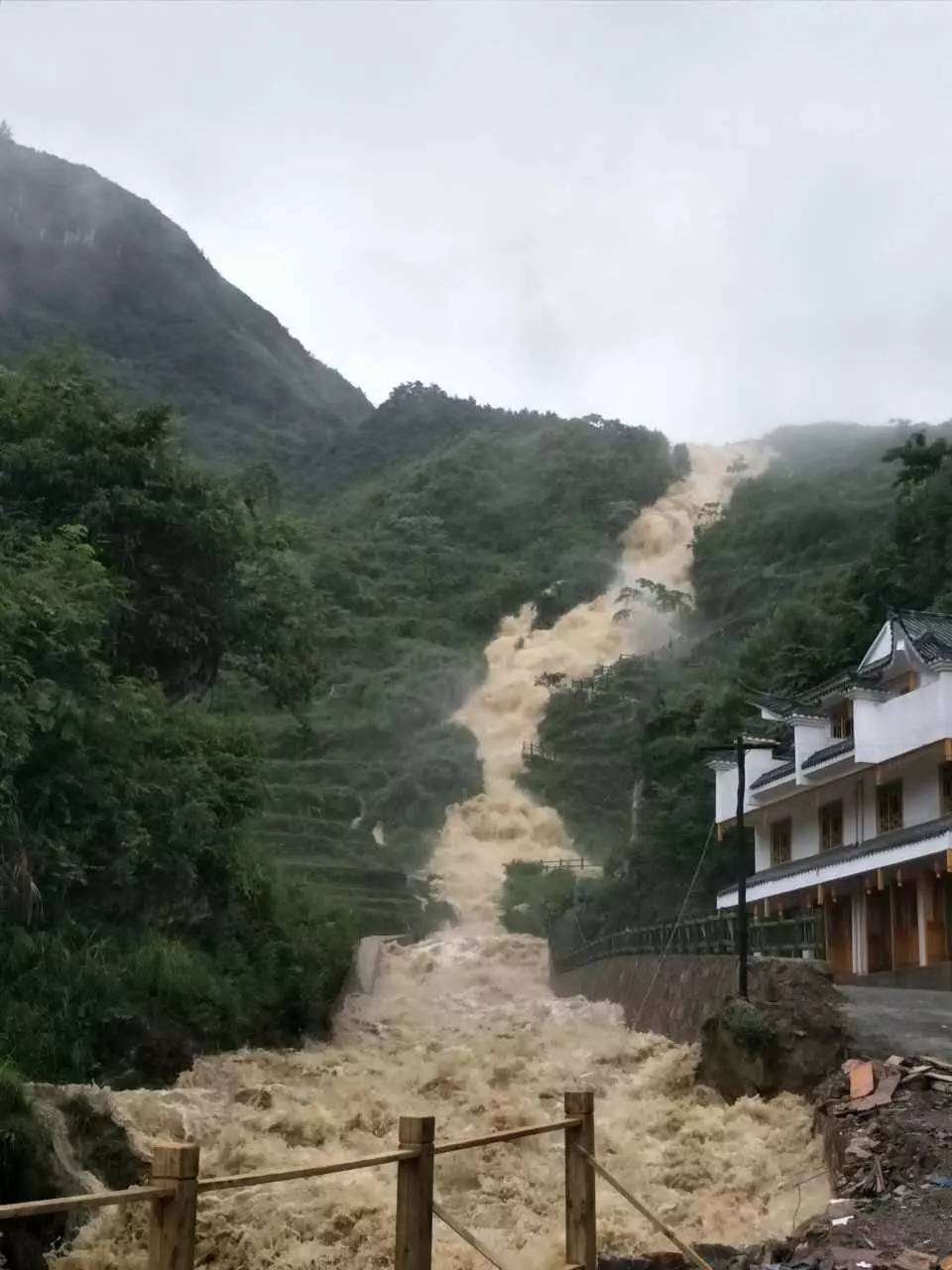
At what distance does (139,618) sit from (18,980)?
316 inches

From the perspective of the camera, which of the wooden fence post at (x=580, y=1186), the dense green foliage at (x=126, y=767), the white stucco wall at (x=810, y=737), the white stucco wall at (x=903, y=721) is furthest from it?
the white stucco wall at (x=810, y=737)

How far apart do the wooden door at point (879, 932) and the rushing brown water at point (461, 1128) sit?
470 centimetres

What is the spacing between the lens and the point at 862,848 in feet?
73.0

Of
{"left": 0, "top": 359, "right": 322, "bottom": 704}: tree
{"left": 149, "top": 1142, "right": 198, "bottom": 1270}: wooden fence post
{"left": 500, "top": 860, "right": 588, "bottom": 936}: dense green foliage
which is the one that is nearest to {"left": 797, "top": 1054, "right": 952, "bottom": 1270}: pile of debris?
{"left": 149, "top": 1142, "right": 198, "bottom": 1270}: wooden fence post

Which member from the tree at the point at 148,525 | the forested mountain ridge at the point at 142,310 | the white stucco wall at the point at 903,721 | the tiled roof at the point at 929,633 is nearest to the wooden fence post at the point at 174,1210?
the tree at the point at 148,525

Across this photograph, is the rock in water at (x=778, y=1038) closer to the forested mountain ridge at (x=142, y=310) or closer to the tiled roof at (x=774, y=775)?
the tiled roof at (x=774, y=775)

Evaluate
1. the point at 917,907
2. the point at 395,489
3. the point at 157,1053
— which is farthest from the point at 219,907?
the point at 395,489

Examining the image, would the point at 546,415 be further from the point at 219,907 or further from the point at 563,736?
the point at 219,907

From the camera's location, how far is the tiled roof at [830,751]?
77.7 ft

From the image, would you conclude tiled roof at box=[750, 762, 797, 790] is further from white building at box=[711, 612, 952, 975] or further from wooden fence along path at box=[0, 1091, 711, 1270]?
wooden fence along path at box=[0, 1091, 711, 1270]

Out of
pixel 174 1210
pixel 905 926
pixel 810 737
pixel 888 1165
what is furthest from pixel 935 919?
pixel 174 1210

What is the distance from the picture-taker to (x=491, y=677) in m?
58.1

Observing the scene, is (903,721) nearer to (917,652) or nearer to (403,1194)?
(917,652)

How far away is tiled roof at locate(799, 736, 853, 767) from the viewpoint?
23.7m
